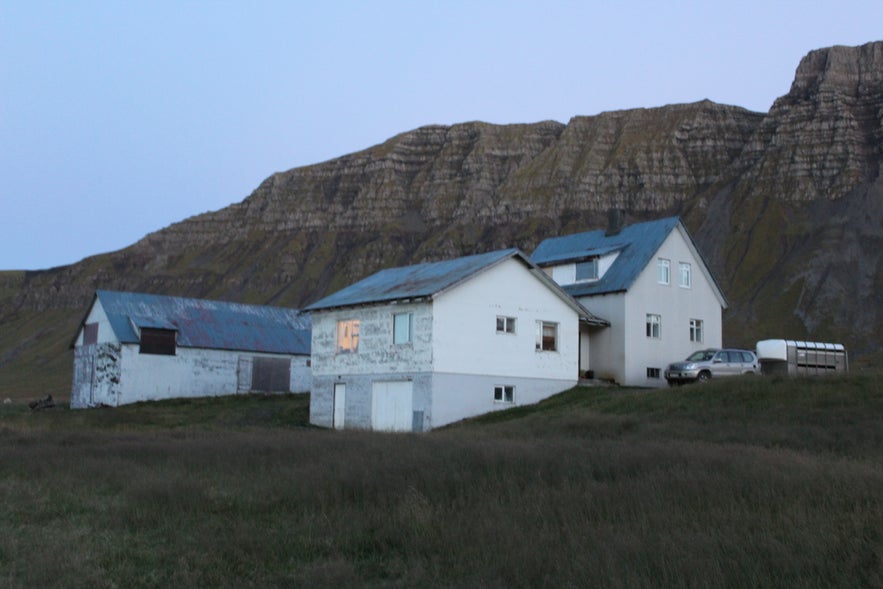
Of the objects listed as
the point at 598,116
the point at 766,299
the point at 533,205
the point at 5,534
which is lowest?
the point at 5,534

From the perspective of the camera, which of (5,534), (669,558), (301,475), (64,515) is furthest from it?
(301,475)

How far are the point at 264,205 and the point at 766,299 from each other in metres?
109

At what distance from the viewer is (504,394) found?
38.4 metres

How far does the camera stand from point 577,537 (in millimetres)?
11305

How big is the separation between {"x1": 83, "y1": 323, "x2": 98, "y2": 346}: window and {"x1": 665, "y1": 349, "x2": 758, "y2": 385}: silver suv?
34263 millimetres

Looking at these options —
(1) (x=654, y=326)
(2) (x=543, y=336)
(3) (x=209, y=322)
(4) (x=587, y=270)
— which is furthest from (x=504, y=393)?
(3) (x=209, y=322)

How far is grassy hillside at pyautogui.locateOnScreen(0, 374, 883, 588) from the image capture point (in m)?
10.4

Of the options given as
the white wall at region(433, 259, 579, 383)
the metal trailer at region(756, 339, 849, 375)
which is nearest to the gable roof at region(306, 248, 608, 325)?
the white wall at region(433, 259, 579, 383)

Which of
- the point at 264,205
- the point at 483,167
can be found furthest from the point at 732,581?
the point at 264,205

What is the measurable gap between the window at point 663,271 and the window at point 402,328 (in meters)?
14.1

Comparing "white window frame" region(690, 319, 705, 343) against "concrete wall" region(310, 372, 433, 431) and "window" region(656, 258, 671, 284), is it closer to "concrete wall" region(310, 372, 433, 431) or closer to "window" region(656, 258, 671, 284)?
Result: "window" region(656, 258, 671, 284)

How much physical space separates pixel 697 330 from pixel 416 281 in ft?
51.8

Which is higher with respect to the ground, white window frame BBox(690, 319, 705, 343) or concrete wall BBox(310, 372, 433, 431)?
white window frame BBox(690, 319, 705, 343)

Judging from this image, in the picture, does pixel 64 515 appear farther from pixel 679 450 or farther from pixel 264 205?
pixel 264 205
